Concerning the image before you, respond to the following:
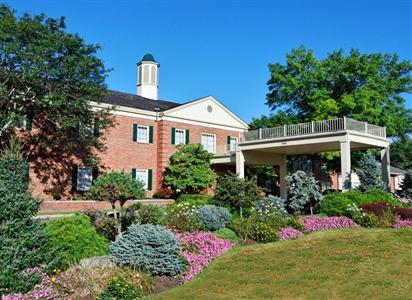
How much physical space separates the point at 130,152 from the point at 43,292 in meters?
20.8

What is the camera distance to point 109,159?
2645 cm

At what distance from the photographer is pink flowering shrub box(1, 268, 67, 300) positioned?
22.0 ft

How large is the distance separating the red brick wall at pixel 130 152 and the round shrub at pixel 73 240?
613 inches

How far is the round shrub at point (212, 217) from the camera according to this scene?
1293 centimetres

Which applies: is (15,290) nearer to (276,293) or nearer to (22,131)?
(276,293)

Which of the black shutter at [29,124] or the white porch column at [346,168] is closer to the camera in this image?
the white porch column at [346,168]

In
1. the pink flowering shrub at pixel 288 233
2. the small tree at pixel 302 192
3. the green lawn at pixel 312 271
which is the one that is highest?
the small tree at pixel 302 192

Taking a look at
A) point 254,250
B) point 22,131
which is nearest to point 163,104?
point 22,131

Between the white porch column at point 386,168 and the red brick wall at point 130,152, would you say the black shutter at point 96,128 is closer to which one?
the red brick wall at point 130,152

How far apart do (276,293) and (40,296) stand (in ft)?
13.5

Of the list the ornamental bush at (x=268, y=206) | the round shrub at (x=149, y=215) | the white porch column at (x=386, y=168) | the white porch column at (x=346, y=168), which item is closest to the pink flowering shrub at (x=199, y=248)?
the round shrub at (x=149, y=215)

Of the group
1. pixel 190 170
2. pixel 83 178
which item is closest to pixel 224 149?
pixel 190 170

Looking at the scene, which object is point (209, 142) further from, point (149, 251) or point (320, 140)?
point (149, 251)

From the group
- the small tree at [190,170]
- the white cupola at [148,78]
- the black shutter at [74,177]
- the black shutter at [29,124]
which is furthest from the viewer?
the white cupola at [148,78]
